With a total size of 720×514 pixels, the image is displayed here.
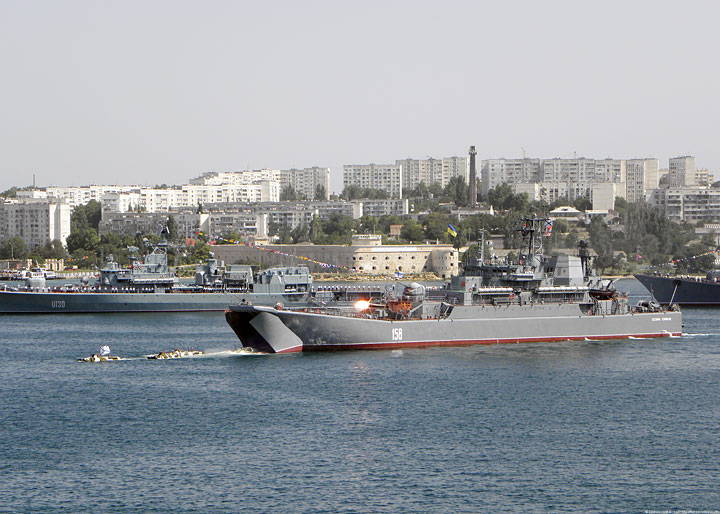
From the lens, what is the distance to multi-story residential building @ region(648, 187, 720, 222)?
15738 cm

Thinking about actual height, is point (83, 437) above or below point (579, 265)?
below

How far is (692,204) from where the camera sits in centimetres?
15925

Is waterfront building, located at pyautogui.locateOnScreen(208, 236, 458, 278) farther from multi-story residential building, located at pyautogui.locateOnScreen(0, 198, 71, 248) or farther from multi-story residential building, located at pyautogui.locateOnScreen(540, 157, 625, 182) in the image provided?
multi-story residential building, located at pyautogui.locateOnScreen(540, 157, 625, 182)

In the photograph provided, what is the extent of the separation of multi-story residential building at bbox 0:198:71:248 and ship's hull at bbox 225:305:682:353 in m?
120

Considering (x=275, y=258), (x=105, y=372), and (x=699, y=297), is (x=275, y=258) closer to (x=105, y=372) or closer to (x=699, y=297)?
(x=699, y=297)

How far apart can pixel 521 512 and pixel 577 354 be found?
22000 millimetres

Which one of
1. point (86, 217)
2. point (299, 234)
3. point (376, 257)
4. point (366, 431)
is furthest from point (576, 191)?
point (366, 431)

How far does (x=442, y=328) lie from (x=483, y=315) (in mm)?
2263

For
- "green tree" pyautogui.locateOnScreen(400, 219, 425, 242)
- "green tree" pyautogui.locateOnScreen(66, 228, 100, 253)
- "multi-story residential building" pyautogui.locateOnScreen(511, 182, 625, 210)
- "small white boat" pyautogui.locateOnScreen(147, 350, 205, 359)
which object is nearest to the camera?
"small white boat" pyautogui.locateOnScreen(147, 350, 205, 359)

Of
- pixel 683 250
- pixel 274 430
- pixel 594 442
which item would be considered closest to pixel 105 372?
pixel 274 430

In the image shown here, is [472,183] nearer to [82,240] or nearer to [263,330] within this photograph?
[82,240]

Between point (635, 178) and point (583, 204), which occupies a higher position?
point (635, 178)

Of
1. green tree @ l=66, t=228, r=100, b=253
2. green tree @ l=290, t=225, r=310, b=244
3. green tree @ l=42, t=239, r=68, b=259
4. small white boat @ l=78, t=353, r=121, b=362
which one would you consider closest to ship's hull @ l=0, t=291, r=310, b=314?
small white boat @ l=78, t=353, r=121, b=362

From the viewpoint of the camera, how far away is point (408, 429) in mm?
30750
